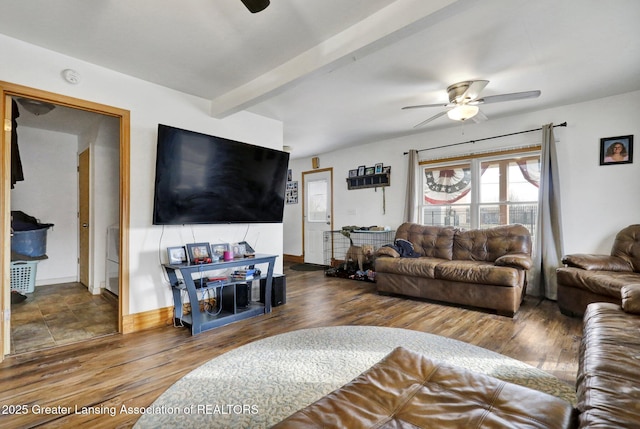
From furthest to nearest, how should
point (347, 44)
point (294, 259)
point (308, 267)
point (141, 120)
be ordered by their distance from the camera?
point (294, 259), point (308, 267), point (141, 120), point (347, 44)

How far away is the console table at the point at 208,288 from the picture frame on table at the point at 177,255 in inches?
3.2

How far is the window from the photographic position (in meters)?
4.16

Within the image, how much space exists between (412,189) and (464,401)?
4.21 metres

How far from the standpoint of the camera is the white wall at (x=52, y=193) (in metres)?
4.50

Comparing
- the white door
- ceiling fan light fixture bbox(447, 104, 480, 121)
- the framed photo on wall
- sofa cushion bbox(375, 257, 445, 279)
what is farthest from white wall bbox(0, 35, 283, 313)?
the framed photo on wall

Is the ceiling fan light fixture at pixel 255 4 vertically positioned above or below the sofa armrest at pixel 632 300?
above

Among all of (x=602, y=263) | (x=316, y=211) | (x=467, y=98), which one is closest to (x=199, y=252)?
(x=467, y=98)

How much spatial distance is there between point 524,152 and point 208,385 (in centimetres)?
456

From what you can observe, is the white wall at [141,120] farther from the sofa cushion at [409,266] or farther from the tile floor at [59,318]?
the sofa cushion at [409,266]

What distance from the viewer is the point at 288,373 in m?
2.06

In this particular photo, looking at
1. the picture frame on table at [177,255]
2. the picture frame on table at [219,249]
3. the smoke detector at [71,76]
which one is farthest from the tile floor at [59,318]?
the smoke detector at [71,76]

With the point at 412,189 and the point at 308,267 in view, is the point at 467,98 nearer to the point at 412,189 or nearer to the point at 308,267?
the point at 412,189

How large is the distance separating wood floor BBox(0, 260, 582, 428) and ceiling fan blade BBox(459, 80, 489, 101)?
230 cm

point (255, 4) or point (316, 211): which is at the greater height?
point (255, 4)
